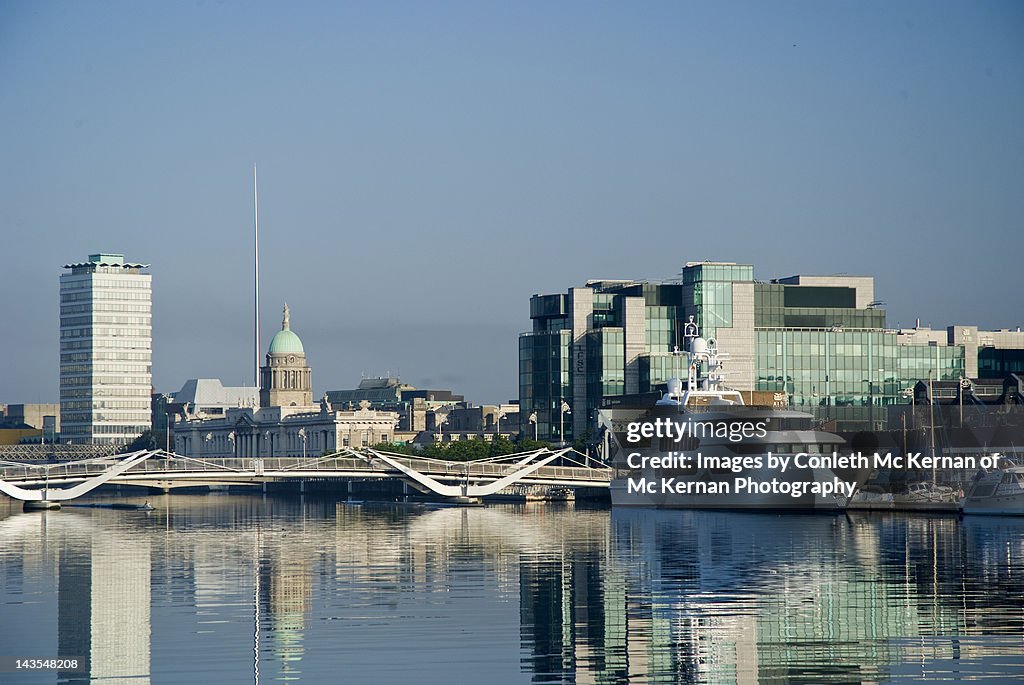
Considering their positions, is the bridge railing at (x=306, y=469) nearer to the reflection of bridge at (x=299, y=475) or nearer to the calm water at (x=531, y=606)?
the reflection of bridge at (x=299, y=475)

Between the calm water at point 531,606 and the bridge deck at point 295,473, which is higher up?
the bridge deck at point 295,473

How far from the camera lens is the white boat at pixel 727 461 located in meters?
114

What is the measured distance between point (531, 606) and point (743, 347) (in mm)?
117612

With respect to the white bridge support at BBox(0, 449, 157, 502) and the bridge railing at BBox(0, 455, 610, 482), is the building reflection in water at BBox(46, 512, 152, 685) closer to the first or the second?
the bridge railing at BBox(0, 455, 610, 482)

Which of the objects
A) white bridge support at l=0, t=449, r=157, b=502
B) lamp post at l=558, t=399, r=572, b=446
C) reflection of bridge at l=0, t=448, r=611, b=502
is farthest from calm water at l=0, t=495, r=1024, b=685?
lamp post at l=558, t=399, r=572, b=446

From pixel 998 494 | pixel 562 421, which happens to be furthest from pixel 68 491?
pixel 998 494

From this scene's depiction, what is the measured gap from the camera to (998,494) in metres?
101

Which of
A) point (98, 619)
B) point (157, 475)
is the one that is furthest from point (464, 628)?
point (157, 475)

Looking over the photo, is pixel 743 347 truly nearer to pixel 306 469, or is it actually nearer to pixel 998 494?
pixel 306 469

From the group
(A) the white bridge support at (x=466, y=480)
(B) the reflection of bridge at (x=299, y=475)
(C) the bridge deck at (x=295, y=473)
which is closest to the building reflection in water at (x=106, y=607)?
(C) the bridge deck at (x=295, y=473)

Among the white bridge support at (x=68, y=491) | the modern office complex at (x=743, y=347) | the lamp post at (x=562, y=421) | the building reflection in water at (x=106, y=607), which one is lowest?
the building reflection in water at (x=106, y=607)

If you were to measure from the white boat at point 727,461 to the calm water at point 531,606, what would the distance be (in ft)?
66.7

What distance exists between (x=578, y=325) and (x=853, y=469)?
57.0m

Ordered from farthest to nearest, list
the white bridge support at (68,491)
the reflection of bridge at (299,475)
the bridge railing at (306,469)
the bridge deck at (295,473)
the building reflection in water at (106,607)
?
the white bridge support at (68,491)
the bridge railing at (306,469)
the reflection of bridge at (299,475)
the bridge deck at (295,473)
the building reflection in water at (106,607)
